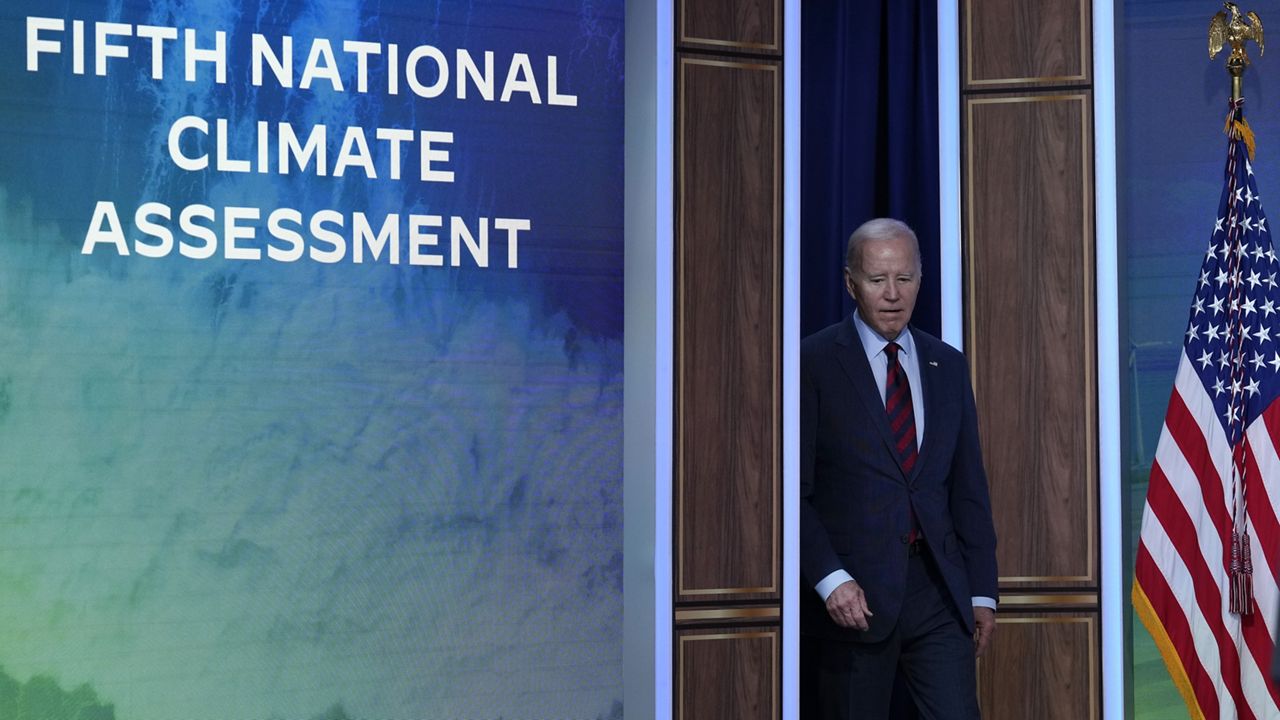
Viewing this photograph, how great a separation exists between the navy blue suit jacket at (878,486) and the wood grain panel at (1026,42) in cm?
90

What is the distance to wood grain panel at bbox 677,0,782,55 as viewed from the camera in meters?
3.39

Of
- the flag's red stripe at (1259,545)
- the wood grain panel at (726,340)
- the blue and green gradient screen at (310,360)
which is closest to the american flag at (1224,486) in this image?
the flag's red stripe at (1259,545)

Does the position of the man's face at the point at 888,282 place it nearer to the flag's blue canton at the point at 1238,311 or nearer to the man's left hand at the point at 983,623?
the man's left hand at the point at 983,623

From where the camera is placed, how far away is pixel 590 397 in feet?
10.5

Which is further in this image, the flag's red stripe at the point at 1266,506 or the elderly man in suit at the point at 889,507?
the flag's red stripe at the point at 1266,506

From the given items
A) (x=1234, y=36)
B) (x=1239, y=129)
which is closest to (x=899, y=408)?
(x=1239, y=129)

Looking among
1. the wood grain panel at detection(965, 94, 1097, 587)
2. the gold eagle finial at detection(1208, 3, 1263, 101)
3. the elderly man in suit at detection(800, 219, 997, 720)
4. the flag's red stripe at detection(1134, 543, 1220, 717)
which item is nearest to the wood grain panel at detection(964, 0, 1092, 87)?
the wood grain panel at detection(965, 94, 1097, 587)

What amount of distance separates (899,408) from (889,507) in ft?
0.73

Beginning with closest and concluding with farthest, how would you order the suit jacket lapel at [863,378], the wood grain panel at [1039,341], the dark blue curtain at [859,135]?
the suit jacket lapel at [863,378]
the wood grain panel at [1039,341]
the dark blue curtain at [859,135]

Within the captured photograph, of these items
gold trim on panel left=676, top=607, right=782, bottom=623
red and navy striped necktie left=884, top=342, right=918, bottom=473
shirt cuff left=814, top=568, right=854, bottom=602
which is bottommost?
gold trim on panel left=676, top=607, right=782, bottom=623

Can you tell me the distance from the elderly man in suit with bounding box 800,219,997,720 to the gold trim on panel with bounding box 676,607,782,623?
0.17 m

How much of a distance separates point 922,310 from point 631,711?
136 centimetres

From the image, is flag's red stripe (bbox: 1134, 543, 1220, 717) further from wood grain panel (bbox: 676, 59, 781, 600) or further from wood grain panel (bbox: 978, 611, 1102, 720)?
wood grain panel (bbox: 676, 59, 781, 600)

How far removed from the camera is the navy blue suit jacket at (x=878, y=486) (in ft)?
9.96
